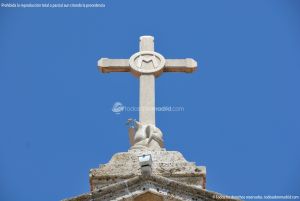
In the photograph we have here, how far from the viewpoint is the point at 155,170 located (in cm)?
1485

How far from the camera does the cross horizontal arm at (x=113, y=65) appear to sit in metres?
18.9

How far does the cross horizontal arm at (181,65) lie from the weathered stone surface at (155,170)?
12.9 feet

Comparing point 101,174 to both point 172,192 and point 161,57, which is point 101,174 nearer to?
point 172,192

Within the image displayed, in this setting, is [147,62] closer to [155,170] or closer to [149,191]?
[155,170]

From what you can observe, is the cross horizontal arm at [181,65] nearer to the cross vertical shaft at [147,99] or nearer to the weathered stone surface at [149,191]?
the cross vertical shaft at [147,99]

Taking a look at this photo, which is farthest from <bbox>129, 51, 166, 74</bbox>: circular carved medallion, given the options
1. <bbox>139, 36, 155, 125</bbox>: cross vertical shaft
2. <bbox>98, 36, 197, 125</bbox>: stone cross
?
<bbox>139, 36, 155, 125</bbox>: cross vertical shaft

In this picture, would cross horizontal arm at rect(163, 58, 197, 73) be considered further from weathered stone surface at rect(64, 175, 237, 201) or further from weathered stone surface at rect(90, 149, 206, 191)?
weathered stone surface at rect(64, 175, 237, 201)

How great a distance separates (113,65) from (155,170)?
15.4 ft

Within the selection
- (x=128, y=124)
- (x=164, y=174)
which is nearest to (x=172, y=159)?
(x=164, y=174)

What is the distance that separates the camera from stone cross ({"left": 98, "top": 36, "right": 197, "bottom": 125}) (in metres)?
17.6

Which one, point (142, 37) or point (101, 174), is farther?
point (142, 37)

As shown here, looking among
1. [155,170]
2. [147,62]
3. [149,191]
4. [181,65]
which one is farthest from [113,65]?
[149,191]

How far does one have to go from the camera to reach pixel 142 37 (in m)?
19.6

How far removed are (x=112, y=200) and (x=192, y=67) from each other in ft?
25.7
